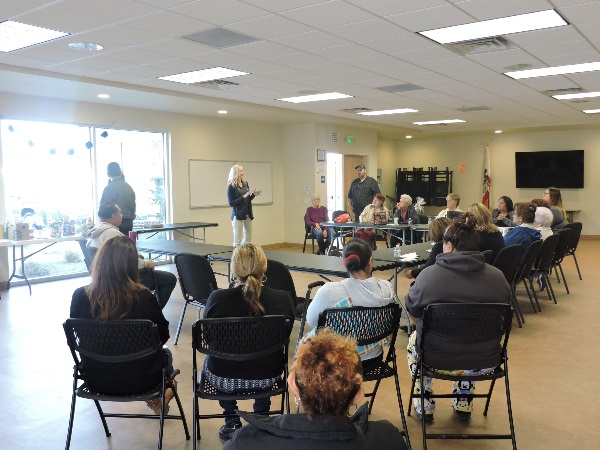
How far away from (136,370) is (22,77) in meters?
5.06

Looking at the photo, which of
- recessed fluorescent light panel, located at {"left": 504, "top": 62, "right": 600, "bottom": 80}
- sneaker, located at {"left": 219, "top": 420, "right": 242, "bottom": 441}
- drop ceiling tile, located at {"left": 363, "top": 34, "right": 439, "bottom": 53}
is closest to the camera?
sneaker, located at {"left": 219, "top": 420, "right": 242, "bottom": 441}

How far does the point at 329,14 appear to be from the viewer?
424cm

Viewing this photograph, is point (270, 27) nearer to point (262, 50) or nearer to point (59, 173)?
point (262, 50)

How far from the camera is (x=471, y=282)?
113 inches

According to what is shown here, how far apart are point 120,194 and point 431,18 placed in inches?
170

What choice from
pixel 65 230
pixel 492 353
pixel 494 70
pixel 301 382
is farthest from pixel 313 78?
pixel 301 382

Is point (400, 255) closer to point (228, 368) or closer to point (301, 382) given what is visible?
point (228, 368)

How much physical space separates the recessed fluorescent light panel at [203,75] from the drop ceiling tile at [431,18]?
8.02 ft

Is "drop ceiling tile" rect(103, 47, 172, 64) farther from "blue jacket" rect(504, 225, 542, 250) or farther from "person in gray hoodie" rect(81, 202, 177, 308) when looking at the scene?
"blue jacket" rect(504, 225, 542, 250)

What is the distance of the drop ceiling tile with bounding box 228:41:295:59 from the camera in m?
5.16

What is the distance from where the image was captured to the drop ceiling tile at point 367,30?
4.50m

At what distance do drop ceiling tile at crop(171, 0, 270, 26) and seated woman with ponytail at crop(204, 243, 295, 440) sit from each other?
193 cm

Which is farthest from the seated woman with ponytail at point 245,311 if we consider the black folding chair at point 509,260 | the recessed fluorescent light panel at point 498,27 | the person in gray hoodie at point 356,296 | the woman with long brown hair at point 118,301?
the recessed fluorescent light panel at point 498,27

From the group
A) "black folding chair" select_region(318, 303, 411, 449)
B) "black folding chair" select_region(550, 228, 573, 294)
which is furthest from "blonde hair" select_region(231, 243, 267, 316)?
"black folding chair" select_region(550, 228, 573, 294)
